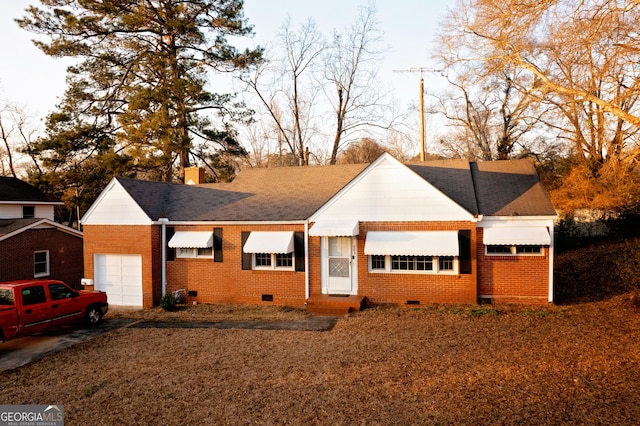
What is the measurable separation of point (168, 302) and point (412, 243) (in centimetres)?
934

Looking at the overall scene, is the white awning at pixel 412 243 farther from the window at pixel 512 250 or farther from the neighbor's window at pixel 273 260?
the neighbor's window at pixel 273 260

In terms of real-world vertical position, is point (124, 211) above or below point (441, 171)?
below

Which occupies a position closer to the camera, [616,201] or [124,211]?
[124,211]

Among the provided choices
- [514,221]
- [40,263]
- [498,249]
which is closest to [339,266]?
[498,249]

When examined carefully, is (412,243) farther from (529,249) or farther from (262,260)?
(262,260)

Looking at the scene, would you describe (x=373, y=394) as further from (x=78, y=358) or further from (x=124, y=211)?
(x=124, y=211)

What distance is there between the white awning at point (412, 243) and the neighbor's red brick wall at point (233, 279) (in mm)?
2969

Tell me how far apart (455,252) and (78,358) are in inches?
428

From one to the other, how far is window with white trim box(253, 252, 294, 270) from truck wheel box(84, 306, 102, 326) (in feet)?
17.9

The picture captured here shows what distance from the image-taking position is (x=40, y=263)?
2294 cm

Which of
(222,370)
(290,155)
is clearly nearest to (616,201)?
(222,370)

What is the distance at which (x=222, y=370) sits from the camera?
28.0ft

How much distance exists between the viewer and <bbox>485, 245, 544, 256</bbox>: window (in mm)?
13695

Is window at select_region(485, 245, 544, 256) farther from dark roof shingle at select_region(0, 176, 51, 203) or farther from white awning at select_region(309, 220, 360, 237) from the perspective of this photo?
dark roof shingle at select_region(0, 176, 51, 203)
